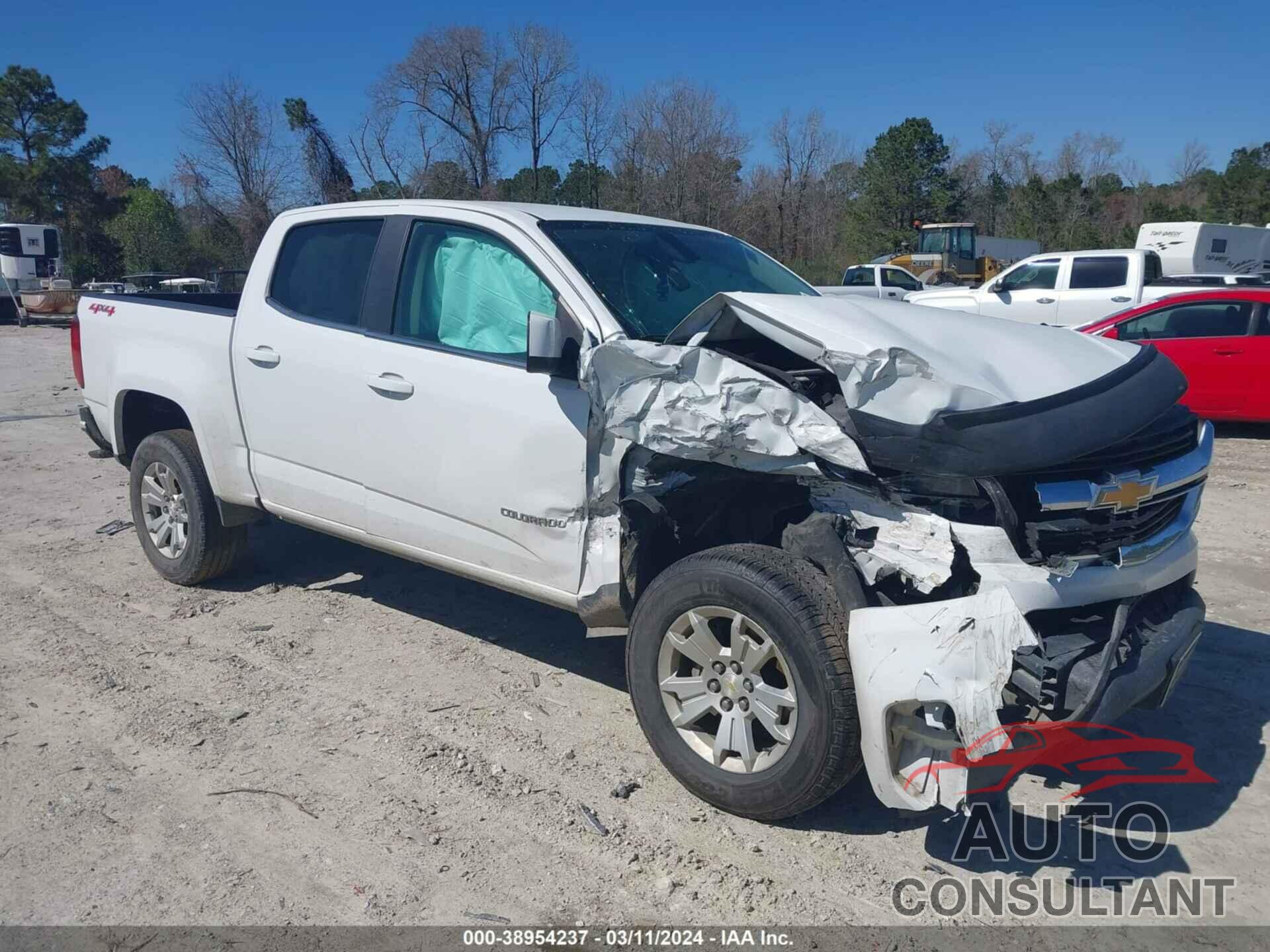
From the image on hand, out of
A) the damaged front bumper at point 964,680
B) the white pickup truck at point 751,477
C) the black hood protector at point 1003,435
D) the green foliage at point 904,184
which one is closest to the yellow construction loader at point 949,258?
the green foliage at point 904,184

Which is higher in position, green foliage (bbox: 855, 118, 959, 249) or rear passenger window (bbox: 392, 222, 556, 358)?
green foliage (bbox: 855, 118, 959, 249)

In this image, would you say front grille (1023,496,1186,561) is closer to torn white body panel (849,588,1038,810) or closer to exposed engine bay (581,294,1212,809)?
exposed engine bay (581,294,1212,809)

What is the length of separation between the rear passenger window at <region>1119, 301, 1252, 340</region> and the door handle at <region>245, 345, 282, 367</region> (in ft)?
30.2

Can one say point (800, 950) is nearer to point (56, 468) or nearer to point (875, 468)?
point (875, 468)

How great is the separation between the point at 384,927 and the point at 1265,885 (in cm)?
266

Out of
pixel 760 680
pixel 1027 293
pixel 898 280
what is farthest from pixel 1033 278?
pixel 760 680

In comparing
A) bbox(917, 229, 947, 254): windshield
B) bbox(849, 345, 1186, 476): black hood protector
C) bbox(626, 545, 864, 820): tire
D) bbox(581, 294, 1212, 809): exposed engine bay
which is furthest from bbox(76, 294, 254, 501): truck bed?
bbox(917, 229, 947, 254): windshield

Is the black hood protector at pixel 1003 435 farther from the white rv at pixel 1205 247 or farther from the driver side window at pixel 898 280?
the white rv at pixel 1205 247

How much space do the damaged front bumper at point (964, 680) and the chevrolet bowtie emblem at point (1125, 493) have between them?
31 centimetres

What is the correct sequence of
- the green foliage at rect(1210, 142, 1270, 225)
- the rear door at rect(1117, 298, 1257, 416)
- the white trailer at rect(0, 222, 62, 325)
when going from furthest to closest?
the green foliage at rect(1210, 142, 1270, 225), the white trailer at rect(0, 222, 62, 325), the rear door at rect(1117, 298, 1257, 416)

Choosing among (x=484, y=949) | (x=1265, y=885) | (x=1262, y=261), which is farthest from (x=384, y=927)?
(x=1262, y=261)

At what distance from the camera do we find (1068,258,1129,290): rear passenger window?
1656 centimetres

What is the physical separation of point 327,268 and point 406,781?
2.53 metres

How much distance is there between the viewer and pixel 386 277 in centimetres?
445
